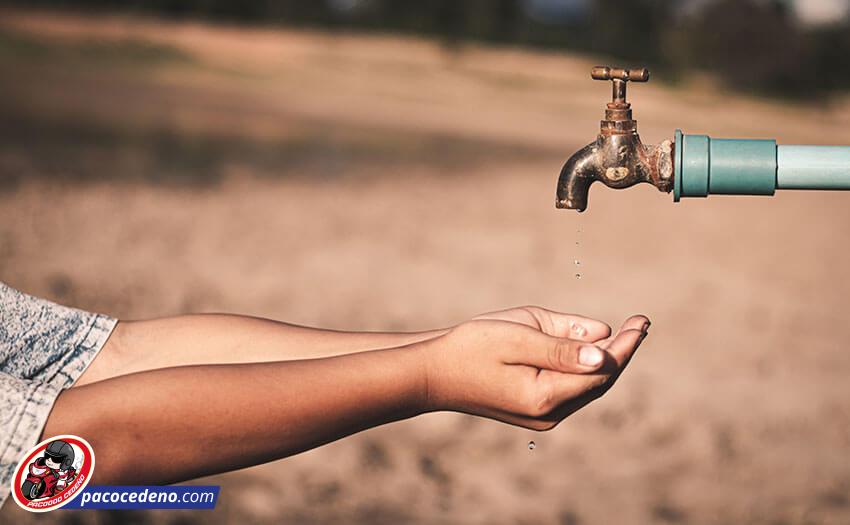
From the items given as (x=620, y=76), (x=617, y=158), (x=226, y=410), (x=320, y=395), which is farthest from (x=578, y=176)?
(x=226, y=410)

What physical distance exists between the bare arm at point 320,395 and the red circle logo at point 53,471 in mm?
24

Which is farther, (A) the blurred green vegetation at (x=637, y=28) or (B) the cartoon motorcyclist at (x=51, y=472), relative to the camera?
(A) the blurred green vegetation at (x=637, y=28)

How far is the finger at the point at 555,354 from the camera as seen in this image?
1535mm

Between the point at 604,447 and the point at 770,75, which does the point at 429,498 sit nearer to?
the point at 604,447

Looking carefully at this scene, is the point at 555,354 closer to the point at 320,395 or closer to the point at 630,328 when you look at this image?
the point at 630,328

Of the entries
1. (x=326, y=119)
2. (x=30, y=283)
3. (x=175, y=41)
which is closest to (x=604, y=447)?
(x=30, y=283)

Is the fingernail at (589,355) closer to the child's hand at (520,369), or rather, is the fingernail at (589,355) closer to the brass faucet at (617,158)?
the child's hand at (520,369)

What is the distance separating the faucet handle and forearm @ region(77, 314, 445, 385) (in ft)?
1.83

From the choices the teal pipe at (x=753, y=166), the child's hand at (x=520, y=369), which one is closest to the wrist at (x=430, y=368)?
the child's hand at (x=520, y=369)

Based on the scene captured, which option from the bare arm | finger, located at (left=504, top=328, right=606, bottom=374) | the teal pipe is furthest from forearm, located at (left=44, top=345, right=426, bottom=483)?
the teal pipe

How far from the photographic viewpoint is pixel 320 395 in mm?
1572

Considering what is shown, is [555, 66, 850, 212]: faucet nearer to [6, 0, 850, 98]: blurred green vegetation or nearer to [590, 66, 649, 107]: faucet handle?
[590, 66, 649, 107]: faucet handle

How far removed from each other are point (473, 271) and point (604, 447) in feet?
9.04

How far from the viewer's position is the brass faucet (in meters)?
1.70
